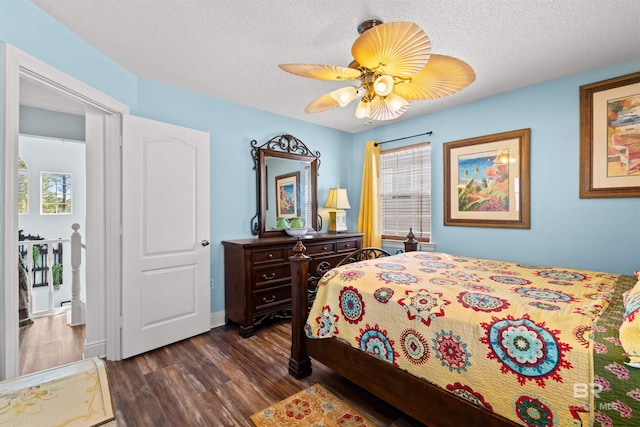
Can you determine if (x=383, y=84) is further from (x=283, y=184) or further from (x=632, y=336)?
(x=283, y=184)

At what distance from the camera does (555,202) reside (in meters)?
2.72

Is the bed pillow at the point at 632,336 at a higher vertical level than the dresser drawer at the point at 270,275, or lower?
higher

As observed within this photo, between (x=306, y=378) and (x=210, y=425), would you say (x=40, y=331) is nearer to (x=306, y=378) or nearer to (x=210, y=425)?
(x=210, y=425)

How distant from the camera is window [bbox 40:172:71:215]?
5.38 m

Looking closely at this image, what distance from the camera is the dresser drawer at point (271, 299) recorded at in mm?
2930

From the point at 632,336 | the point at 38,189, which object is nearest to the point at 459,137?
the point at 632,336

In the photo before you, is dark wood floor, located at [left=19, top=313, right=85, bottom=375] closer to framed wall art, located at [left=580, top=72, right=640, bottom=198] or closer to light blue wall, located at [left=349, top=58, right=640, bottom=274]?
light blue wall, located at [left=349, top=58, right=640, bottom=274]

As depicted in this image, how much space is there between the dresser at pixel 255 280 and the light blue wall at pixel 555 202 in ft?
6.93

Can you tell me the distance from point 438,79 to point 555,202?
1.97 meters

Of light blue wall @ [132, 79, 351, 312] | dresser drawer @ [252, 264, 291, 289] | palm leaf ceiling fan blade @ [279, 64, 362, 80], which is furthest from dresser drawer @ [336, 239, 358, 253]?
palm leaf ceiling fan blade @ [279, 64, 362, 80]

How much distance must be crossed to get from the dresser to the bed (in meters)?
0.89

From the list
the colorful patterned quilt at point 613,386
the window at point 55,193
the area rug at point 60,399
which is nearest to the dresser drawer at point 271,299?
the area rug at point 60,399

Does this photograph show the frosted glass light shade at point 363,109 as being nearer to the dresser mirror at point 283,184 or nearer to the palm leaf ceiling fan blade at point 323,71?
the palm leaf ceiling fan blade at point 323,71

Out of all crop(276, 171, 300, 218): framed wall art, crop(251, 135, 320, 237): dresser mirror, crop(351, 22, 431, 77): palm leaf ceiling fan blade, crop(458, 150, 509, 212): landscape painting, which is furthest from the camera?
crop(276, 171, 300, 218): framed wall art
